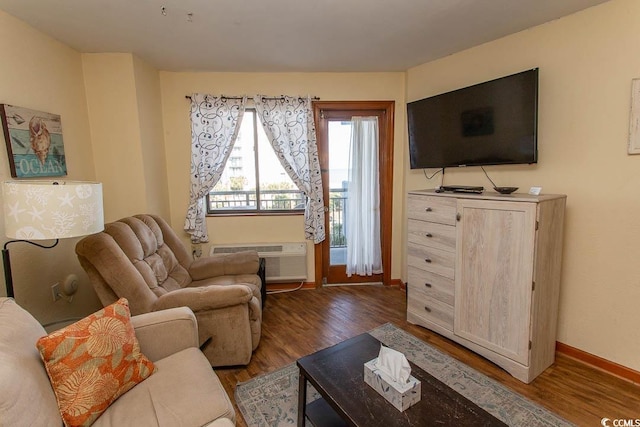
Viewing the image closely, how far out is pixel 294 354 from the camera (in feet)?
7.84

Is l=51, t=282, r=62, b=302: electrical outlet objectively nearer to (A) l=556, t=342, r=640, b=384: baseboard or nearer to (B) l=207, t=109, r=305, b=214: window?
(B) l=207, t=109, r=305, b=214: window

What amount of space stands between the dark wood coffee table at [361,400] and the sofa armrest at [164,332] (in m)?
0.63

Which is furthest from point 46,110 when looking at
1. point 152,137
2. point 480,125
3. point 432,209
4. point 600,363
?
point 600,363

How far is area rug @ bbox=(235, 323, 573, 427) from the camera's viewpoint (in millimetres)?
1756

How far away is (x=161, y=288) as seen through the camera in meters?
2.25

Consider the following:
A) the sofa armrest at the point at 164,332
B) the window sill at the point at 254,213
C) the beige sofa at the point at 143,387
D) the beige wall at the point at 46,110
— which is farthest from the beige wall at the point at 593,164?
the beige wall at the point at 46,110

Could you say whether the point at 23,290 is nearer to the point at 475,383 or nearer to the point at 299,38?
the point at 299,38

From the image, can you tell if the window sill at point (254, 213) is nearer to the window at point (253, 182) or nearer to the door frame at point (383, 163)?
the window at point (253, 182)

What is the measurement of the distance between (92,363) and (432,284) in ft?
7.50

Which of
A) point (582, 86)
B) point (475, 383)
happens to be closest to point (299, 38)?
point (582, 86)

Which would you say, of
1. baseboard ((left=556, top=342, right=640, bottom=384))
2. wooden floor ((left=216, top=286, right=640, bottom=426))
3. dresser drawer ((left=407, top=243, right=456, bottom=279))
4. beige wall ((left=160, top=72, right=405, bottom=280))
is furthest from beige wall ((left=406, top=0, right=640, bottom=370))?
beige wall ((left=160, top=72, right=405, bottom=280))

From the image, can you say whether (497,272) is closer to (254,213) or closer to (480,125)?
(480,125)

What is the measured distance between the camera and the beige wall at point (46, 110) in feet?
6.55

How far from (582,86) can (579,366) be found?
1923mm
